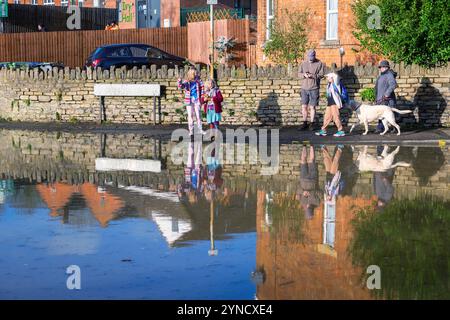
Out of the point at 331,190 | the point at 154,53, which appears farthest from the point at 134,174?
the point at 154,53

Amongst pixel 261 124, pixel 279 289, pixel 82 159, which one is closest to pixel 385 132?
pixel 261 124

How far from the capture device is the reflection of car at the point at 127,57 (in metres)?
32.8

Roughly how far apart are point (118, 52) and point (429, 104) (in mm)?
13529

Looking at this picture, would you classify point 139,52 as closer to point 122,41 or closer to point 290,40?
point 290,40

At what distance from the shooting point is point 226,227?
36.6 ft

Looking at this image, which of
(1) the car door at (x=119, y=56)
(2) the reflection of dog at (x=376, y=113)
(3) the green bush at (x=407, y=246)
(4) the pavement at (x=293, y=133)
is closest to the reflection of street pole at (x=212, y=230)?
(3) the green bush at (x=407, y=246)

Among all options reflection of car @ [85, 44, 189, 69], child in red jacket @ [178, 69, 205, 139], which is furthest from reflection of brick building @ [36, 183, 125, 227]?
reflection of car @ [85, 44, 189, 69]

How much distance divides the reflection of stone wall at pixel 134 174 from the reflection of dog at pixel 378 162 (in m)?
0.20

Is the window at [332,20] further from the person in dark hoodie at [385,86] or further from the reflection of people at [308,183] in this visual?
the reflection of people at [308,183]

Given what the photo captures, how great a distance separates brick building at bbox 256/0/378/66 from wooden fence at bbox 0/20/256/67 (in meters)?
6.38

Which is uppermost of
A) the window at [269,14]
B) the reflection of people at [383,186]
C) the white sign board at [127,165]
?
the window at [269,14]

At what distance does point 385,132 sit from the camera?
21.8 metres

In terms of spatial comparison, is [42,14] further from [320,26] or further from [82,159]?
[82,159]
